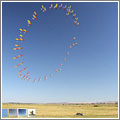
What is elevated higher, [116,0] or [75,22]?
[116,0]

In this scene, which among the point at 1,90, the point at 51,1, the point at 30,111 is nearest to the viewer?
the point at 1,90

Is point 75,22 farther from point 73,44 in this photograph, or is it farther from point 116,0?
point 116,0

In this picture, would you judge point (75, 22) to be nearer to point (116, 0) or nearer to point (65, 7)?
point (65, 7)

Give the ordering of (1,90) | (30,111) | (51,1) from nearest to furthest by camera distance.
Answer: (1,90)
(51,1)
(30,111)

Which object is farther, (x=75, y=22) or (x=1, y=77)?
(x=75, y=22)

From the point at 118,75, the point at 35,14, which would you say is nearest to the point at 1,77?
the point at 35,14

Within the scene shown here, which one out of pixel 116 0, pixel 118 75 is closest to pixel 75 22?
pixel 116 0

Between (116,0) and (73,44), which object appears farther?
(73,44)

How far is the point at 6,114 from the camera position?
20.3 meters

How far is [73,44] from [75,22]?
9.71ft

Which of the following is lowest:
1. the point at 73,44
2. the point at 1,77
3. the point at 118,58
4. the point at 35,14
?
the point at 1,77

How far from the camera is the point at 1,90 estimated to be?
19.4 m

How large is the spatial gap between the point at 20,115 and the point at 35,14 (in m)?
12.8

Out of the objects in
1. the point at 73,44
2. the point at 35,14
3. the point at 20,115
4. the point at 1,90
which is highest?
the point at 35,14
